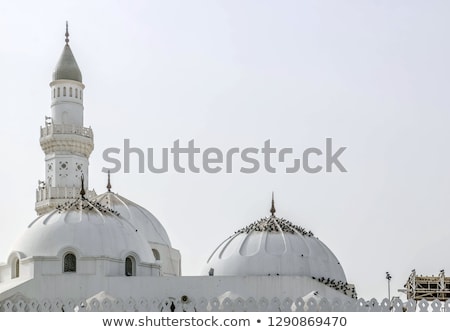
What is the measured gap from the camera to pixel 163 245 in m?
54.8

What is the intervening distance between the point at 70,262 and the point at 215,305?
25.1ft

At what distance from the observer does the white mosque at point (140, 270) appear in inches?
1647

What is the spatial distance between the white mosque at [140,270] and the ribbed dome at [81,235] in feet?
0.13

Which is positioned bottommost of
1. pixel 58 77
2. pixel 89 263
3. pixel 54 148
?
pixel 89 263

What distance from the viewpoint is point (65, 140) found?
59188mm

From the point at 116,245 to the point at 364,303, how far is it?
444 inches

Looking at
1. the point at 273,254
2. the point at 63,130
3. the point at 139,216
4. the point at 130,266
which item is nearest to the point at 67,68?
the point at 63,130

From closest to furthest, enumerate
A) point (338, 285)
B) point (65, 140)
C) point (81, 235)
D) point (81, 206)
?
point (81, 235) → point (81, 206) → point (338, 285) → point (65, 140)

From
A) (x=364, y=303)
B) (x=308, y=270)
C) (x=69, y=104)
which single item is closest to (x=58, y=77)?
(x=69, y=104)

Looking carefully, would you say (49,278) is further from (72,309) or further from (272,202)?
(272,202)

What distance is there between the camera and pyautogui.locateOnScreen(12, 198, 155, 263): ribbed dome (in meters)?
44.7

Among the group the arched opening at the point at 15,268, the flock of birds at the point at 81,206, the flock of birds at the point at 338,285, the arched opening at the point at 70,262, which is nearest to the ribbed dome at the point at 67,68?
the flock of birds at the point at 81,206

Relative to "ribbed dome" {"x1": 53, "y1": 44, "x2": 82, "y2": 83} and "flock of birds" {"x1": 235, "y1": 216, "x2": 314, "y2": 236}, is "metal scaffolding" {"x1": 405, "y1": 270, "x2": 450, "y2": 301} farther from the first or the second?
"ribbed dome" {"x1": 53, "y1": 44, "x2": 82, "y2": 83}

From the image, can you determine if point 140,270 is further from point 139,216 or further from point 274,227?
point 139,216
